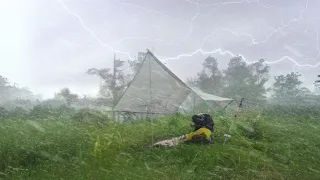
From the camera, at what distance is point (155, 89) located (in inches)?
394

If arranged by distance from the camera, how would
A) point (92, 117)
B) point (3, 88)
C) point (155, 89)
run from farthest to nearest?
point (3, 88), point (92, 117), point (155, 89)

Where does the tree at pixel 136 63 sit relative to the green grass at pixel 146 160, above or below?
above

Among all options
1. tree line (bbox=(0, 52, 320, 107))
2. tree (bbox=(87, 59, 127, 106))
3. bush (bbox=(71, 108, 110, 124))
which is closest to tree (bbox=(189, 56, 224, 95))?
tree line (bbox=(0, 52, 320, 107))

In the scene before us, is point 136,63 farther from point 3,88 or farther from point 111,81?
point 3,88

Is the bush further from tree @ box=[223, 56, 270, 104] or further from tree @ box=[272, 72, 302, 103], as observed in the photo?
tree @ box=[272, 72, 302, 103]

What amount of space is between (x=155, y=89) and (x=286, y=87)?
50.1 m

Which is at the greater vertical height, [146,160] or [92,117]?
[92,117]

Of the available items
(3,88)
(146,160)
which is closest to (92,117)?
(146,160)

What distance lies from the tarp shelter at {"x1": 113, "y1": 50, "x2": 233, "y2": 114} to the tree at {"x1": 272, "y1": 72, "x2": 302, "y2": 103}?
45.5m

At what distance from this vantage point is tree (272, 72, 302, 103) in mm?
52994

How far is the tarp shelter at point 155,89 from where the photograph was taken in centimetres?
993

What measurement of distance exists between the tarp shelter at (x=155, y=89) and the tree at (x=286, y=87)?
45456 millimetres

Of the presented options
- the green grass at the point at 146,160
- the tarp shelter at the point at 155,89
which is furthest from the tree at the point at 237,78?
the green grass at the point at 146,160

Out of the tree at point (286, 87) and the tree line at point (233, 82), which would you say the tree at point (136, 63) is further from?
the tree at point (286, 87)
